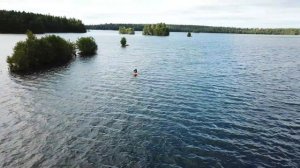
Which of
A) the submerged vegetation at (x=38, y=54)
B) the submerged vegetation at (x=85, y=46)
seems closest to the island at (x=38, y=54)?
the submerged vegetation at (x=38, y=54)

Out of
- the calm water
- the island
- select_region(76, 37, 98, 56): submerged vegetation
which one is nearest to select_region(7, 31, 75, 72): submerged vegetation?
the island

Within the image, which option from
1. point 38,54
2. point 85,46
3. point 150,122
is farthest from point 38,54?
point 150,122

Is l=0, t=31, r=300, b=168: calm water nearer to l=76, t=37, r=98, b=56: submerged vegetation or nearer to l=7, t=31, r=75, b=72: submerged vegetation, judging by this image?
l=7, t=31, r=75, b=72: submerged vegetation

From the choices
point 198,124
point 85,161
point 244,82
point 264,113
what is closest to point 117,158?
point 85,161

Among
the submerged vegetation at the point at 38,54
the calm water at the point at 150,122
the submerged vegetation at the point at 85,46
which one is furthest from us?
the submerged vegetation at the point at 85,46

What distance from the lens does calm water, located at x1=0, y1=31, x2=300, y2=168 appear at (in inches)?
953

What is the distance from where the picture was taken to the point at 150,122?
106ft

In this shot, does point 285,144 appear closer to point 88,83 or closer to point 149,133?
point 149,133

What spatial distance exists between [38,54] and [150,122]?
51.0m

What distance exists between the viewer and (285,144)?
87.5ft

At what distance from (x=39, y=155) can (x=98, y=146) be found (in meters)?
5.04

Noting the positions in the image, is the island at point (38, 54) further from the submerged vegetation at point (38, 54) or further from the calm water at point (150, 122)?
the calm water at point (150, 122)

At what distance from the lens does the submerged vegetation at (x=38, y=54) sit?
218 ft

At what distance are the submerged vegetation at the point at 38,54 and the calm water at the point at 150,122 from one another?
1103 centimetres
